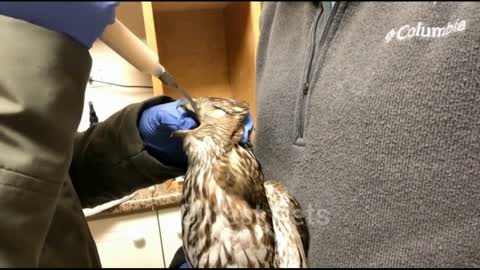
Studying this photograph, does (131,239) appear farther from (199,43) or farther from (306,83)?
(306,83)

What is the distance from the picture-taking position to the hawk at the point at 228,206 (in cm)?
23

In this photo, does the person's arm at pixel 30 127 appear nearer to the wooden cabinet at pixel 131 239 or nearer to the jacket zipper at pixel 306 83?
the wooden cabinet at pixel 131 239

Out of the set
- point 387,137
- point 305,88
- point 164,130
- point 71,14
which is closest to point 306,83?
point 305,88

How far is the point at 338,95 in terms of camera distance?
52cm

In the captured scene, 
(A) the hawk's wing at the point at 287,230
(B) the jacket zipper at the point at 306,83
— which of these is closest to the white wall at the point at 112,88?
(A) the hawk's wing at the point at 287,230

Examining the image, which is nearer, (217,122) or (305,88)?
(217,122)

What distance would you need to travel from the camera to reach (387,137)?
477 millimetres

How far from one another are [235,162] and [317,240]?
18cm

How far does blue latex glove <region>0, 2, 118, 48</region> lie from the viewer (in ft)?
0.40

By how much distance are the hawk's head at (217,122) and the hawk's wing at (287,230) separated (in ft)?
0.18

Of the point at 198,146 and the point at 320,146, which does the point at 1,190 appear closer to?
the point at 198,146

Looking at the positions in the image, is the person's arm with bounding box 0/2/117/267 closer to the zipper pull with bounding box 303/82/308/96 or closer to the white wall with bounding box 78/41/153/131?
the white wall with bounding box 78/41/153/131

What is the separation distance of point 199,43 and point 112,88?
0.27 ft

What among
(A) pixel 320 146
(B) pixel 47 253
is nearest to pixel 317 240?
(A) pixel 320 146
